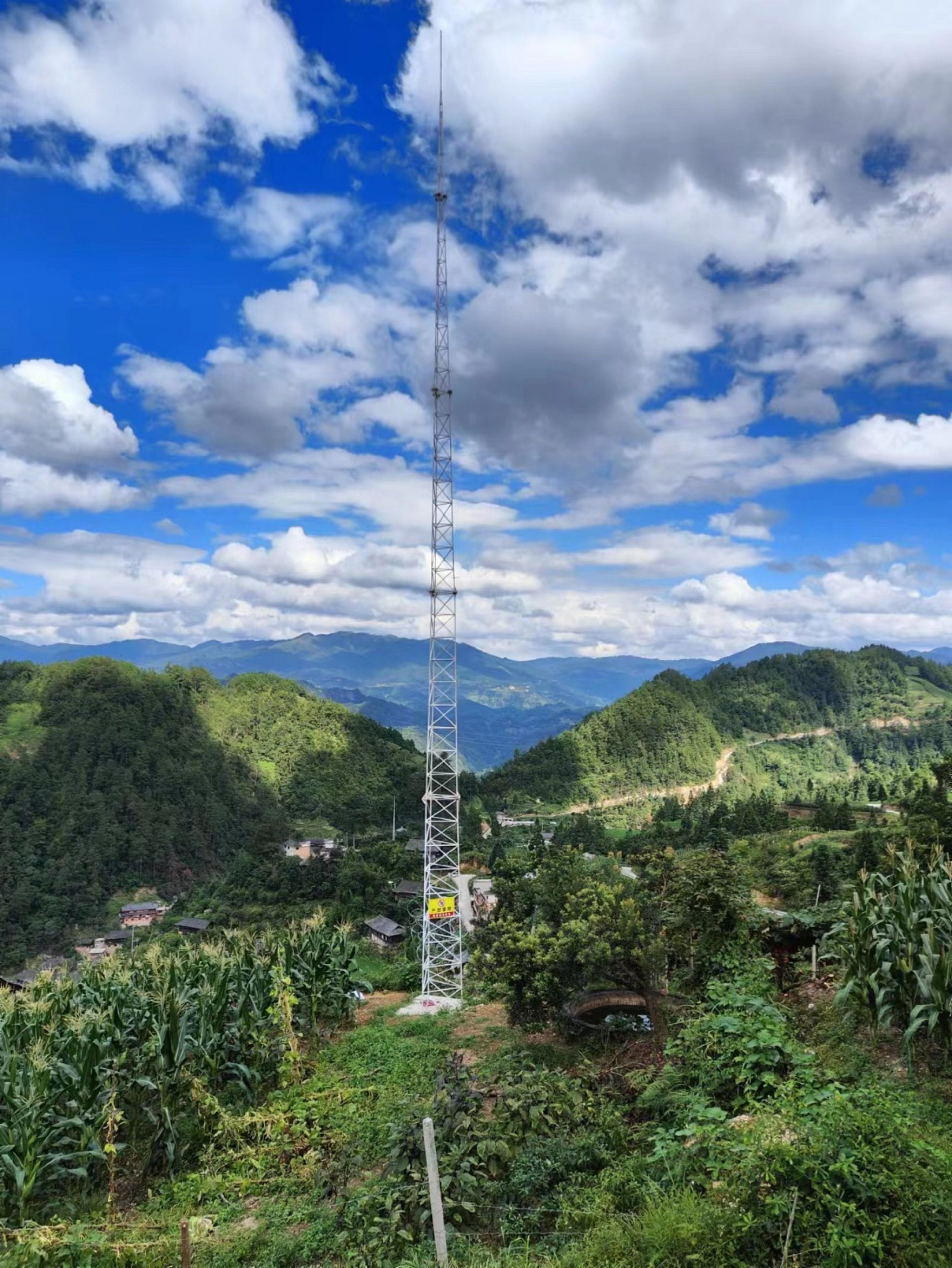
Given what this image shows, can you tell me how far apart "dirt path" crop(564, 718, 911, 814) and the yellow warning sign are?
63155 mm

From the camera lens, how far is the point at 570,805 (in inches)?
3396

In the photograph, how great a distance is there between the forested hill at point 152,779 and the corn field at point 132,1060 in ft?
158

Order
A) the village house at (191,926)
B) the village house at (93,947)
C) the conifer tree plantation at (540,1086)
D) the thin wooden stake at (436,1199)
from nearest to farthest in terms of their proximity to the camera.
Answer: the conifer tree plantation at (540,1086), the thin wooden stake at (436,1199), the village house at (191,926), the village house at (93,947)

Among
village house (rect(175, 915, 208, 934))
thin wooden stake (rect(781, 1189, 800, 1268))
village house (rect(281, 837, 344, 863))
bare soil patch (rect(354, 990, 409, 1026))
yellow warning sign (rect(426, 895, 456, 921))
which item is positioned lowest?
village house (rect(175, 915, 208, 934))

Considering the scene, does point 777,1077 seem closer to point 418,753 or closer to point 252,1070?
point 252,1070

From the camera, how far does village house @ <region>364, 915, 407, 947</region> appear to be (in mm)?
36094

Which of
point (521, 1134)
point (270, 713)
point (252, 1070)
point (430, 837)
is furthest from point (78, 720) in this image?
point (521, 1134)

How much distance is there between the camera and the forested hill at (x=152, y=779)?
61750mm

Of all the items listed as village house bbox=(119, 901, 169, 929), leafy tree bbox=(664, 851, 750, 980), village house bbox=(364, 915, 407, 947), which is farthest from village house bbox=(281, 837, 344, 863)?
leafy tree bbox=(664, 851, 750, 980)

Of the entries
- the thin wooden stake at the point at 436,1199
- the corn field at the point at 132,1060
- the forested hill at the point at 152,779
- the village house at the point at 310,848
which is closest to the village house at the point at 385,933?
the village house at the point at 310,848

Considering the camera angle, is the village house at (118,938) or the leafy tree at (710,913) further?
the village house at (118,938)

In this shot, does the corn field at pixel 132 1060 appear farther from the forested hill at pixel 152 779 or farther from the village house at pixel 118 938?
the forested hill at pixel 152 779

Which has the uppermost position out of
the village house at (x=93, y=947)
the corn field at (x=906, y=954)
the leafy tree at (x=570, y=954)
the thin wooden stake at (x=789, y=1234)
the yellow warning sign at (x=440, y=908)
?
the corn field at (x=906, y=954)

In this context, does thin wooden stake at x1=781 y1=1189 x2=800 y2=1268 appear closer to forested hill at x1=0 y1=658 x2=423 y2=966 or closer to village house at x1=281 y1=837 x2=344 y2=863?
village house at x1=281 y1=837 x2=344 y2=863
